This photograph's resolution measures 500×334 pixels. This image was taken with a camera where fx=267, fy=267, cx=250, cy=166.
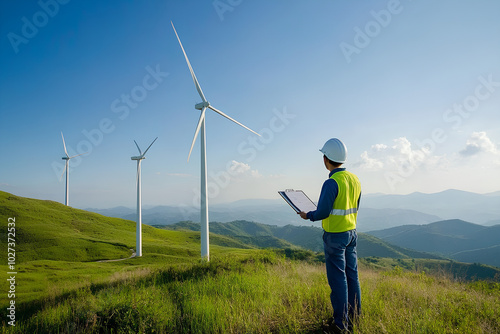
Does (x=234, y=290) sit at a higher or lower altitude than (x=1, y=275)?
higher

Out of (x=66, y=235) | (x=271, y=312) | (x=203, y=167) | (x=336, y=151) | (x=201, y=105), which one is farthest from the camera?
(x=66, y=235)

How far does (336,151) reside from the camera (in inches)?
→ 217

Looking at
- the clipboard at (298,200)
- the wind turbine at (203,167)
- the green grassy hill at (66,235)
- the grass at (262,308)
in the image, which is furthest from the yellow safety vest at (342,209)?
the green grassy hill at (66,235)

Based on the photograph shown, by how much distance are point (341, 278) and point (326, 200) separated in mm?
1447

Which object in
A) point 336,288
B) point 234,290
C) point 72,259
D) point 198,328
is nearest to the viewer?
point 336,288

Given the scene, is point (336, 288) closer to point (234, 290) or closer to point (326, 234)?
point (326, 234)

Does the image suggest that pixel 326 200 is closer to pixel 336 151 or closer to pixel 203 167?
pixel 336 151

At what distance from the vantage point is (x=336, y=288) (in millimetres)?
4930

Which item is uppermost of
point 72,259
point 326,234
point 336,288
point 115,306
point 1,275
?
point 326,234

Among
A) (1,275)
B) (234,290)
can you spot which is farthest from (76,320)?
(1,275)

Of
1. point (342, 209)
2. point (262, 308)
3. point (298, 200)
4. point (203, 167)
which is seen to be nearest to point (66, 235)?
point (203, 167)

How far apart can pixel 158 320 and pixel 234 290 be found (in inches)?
89.6

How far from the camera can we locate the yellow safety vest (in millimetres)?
5016

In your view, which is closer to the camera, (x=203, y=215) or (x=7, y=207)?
(x=203, y=215)
